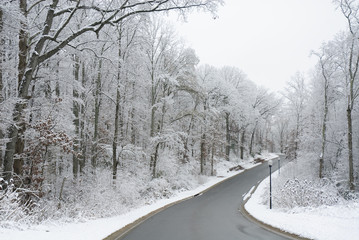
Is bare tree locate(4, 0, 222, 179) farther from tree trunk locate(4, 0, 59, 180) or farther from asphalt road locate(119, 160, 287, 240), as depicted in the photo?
asphalt road locate(119, 160, 287, 240)

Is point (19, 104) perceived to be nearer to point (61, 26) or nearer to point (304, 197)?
point (61, 26)

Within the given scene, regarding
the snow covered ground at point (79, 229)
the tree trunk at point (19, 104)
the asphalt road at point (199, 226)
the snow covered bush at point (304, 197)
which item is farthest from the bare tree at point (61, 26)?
the snow covered bush at point (304, 197)

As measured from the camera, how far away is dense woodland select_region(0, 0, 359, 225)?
936 cm

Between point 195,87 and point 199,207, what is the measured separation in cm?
1161

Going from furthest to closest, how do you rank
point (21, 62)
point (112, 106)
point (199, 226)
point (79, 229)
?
1. point (112, 106)
2. point (199, 226)
3. point (21, 62)
4. point (79, 229)

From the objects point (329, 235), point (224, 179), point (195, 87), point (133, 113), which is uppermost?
point (195, 87)

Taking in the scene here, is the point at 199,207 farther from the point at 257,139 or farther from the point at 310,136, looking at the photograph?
the point at 257,139

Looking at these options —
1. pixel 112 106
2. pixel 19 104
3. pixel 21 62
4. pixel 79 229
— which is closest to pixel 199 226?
pixel 79 229

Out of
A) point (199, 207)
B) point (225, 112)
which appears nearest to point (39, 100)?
point (199, 207)

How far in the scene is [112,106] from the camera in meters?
27.2

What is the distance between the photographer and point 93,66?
18.8 m

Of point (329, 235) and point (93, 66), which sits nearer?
point (329, 235)

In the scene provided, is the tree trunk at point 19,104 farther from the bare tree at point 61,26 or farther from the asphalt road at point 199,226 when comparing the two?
the asphalt road at point 199,226

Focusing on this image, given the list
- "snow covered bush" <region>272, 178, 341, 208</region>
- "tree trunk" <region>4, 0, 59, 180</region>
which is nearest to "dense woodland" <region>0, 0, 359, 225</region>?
"tree trunk" <region>4, 0, 59, 180</region>
